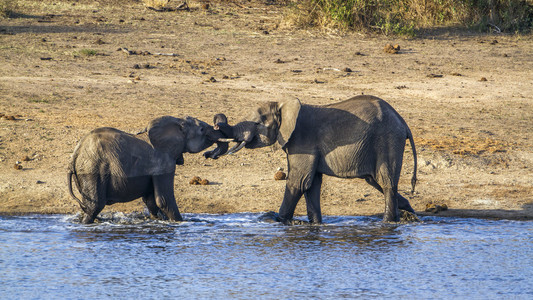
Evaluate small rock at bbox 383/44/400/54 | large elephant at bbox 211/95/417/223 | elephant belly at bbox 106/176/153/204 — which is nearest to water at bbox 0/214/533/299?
elephant belly at bbox 106/176/153/204

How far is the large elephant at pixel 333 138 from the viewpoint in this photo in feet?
29.9

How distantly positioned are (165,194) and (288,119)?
4.96 feet

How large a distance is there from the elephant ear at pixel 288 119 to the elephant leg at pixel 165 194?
1.24 meters

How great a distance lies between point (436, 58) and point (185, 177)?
7006mm

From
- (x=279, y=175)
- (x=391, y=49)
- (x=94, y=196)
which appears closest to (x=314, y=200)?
(x=279, y=175)

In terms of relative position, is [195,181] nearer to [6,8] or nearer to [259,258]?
[259,258]

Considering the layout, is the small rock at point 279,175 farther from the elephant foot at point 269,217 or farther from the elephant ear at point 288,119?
the elephant ear at point 288,119

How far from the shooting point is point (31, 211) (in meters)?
10.0

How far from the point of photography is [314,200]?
9.32 m

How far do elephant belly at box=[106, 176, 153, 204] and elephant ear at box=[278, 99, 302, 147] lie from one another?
A: 4.83 feet

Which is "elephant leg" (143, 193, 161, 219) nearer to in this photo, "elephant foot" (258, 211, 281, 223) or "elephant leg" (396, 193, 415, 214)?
"elephant foot" (258, 211, 281, 223)

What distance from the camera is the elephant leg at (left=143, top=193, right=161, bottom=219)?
30.6 ft

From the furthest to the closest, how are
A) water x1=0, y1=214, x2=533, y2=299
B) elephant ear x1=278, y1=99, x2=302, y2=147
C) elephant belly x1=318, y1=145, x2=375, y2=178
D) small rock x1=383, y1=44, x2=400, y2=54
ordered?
1. small rock x1=383, y1=44, x2=400, y2=54
2. elephant belly x1=318, y1=145, x2=375, y2=178
3. elephant ear x1=278, y1=99, x2=302, y2=147
4. water x1=0, y1=214, x2=533, y2=299

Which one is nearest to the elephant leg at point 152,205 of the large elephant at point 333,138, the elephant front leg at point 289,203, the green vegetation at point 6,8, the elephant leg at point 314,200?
the large elephant at point 333,138
